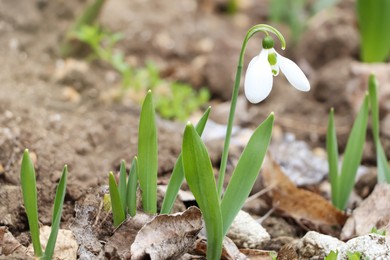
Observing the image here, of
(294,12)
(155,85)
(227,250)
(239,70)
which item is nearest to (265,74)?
(239,70)

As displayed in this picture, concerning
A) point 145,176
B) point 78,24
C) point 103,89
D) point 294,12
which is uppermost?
point 294,12

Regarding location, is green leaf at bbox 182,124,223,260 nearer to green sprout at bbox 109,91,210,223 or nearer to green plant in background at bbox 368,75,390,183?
green sprout at bbox 109,91,210,223

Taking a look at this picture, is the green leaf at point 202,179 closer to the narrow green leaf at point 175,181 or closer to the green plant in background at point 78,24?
the narrow green leaf at point 175,181

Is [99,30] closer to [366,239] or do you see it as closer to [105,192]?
[105,192]

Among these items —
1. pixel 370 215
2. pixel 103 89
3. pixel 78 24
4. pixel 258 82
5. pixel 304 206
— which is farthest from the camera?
pixel 78 24

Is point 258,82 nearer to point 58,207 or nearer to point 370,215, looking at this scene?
point 58,207

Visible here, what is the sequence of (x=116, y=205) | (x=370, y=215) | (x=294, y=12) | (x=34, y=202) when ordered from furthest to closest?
(x=294, y=12) < (x=370, y=215) < (x=116, y=205) < (x=34, y=202)

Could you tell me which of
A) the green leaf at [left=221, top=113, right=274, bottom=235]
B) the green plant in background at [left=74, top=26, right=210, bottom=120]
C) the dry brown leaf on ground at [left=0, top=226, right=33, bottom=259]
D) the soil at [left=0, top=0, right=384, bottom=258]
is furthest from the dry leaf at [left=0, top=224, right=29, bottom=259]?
the green plant in background at [left=74, top=26, right=210, bottom=120]

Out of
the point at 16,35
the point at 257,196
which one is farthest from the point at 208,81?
the point at 257,196
